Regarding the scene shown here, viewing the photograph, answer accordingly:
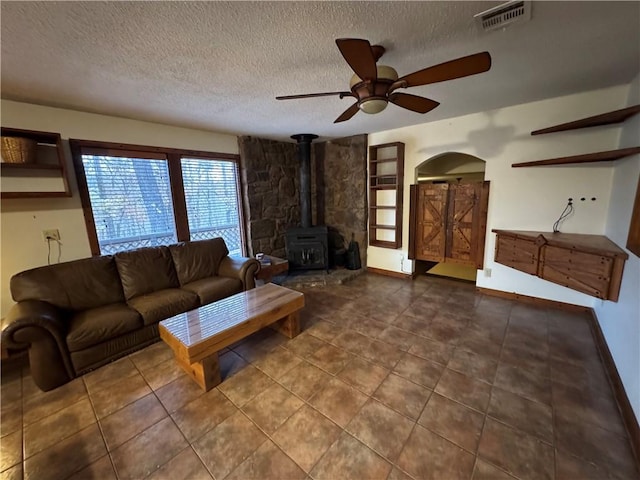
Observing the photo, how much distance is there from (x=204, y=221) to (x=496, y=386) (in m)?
3.87

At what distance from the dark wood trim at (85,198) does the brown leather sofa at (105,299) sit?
1.07 ft

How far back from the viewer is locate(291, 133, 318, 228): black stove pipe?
4.25 m

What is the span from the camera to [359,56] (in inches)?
54.1

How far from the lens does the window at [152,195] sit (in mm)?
2863

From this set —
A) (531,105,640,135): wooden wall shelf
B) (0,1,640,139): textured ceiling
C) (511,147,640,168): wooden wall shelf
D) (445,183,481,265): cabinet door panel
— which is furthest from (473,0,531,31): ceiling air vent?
(445,183,481,265): cabinet door panel

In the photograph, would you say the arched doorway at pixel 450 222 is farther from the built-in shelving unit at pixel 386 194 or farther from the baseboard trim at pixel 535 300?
the baseboard trim at pixel 535 300

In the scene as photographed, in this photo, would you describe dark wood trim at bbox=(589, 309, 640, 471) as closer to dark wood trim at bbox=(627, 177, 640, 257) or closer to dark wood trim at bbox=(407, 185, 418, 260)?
dark wood trim at bbox=(627, 177, 640, 257)

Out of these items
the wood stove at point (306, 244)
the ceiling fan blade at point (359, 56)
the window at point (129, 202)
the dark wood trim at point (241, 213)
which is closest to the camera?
the ceiling fan blade at point (359, 56)

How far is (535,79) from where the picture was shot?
7.43 ft

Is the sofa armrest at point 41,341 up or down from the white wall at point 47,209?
down

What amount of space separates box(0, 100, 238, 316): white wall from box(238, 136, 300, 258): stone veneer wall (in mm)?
1405

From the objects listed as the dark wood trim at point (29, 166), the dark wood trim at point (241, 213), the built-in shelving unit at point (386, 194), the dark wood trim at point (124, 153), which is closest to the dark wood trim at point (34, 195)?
the dark wood trim at point (29, 166)

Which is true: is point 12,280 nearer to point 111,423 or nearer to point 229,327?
point 111,423

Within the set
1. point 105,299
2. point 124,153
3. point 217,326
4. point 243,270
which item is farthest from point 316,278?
point 124,153
